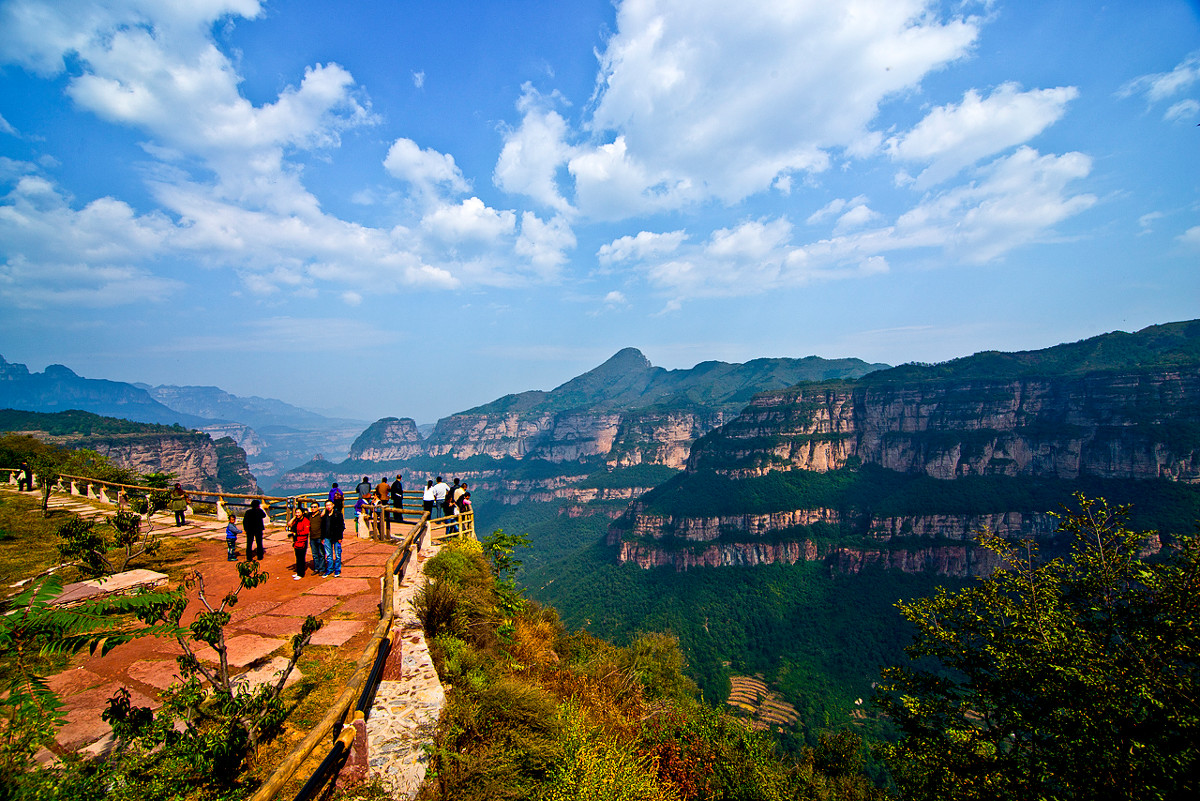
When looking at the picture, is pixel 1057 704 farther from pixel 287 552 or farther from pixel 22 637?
pixel 287 552

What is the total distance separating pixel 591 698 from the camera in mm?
11375

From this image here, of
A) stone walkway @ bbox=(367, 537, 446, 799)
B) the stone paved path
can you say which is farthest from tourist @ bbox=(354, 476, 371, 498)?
stone walkway @ bbox=(367, 537, 446, 799)

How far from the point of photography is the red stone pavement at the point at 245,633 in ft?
20.5

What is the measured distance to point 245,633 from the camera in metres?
8.35

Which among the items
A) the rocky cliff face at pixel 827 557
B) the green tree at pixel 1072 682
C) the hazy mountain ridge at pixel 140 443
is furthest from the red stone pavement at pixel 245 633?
the hazy mountain ridge at pixel 140 443

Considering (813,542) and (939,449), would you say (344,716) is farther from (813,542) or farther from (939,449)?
(939,449)

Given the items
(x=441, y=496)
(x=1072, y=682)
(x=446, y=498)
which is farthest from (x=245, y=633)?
(x=1072, y=682)

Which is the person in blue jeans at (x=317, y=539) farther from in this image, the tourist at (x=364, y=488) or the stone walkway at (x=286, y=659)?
the tourist at (x=364, y=488)

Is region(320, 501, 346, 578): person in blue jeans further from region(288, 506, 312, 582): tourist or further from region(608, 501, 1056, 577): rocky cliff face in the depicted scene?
region(608, 501, 1056, 577): rocky cliff face

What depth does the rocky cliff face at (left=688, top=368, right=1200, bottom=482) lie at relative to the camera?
7544cm

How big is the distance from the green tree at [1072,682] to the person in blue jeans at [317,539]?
15847 millimetres

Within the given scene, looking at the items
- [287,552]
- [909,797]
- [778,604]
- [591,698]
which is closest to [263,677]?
[591,698]

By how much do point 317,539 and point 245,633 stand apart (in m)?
3.89

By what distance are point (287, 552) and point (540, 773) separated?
38.6 ft
